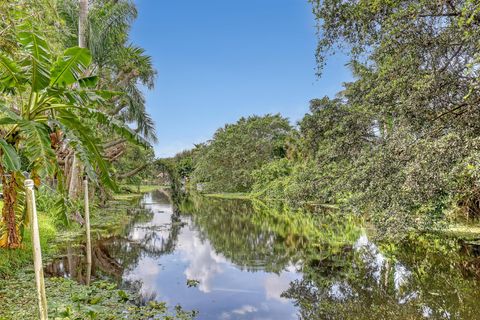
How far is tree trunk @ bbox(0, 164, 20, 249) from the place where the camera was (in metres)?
7.36

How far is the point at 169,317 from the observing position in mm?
6293

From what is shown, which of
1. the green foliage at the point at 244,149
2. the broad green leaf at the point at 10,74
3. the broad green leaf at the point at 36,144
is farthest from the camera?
the green foliage at the point at 244,149

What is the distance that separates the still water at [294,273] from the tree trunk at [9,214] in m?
1.31

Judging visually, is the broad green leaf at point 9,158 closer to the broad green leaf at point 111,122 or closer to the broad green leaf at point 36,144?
the broad green leaf at point 36,144

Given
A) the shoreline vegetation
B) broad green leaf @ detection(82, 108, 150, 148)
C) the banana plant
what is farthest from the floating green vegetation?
broad green leaf @ detection(82, 108, 150, 148)

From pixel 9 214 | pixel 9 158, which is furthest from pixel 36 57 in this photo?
pixel 9 214

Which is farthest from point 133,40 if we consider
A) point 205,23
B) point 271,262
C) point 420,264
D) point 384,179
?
point 420,264

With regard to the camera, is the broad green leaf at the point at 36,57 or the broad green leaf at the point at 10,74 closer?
the broad green leaf at the point at 10,74

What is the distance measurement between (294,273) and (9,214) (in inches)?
290

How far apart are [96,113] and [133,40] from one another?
551 inches

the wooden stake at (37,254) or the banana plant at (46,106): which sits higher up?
the banana plant at (46,106)

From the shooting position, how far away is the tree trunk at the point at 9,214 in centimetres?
736

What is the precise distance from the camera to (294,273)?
33.9 feet

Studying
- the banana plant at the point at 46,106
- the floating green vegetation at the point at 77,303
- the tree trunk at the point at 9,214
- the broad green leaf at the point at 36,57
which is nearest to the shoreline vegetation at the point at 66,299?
the floating green vegetation at the point at 77,303
